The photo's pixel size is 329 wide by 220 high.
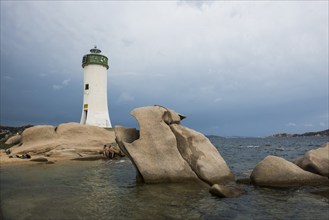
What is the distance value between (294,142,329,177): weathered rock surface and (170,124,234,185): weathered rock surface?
3.98m

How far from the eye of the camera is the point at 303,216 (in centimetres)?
941

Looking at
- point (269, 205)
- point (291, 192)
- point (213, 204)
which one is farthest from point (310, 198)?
point (213, 204)

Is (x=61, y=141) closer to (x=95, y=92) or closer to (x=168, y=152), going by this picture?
(x=95, y=92)

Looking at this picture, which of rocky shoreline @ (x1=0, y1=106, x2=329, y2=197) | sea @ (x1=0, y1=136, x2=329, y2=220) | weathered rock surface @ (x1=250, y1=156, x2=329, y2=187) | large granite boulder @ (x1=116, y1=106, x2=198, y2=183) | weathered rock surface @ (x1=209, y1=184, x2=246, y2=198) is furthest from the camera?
large granite boulder @ (x1=116, y1=106, x2=198, y2=183)

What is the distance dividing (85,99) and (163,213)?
123ft

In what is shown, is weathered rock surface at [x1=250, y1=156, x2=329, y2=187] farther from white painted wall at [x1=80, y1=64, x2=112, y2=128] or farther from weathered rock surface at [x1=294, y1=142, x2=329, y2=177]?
white painted wall at [x1=80, y1=64, x2=112, y2=128]

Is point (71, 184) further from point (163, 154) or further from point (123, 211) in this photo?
point (123, 211)

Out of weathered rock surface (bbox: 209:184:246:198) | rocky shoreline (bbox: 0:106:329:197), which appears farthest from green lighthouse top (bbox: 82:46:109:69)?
weathered rock surface (bbox: 209:184:246:198)

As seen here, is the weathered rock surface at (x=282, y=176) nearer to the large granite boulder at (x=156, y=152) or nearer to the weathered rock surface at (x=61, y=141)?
the large granite boulder at (x=156, y=152)

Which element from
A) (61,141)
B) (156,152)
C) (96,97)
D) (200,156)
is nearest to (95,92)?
(96,97)

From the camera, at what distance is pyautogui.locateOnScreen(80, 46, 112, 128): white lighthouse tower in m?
Result: 43.9

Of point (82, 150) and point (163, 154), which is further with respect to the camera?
point (82, 150)

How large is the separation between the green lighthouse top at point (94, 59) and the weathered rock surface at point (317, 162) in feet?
116

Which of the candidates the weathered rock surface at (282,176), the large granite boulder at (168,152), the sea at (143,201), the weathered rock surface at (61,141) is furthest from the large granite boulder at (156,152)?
the weathered rock surface at (61,141)
